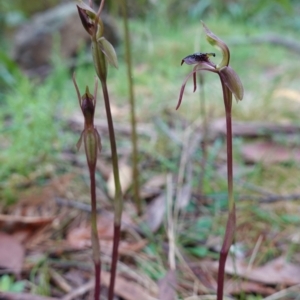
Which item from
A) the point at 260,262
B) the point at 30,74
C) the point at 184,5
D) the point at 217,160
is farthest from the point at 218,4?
the point at 260,262

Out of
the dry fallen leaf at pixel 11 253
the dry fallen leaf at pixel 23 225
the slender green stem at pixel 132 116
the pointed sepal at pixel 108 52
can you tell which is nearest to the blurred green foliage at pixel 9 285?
the dry fallen leaf at pixel 11 253

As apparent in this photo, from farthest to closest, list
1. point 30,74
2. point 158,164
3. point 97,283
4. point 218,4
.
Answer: point 218,4 < point 30,74 < point 158,164 < point 97,283

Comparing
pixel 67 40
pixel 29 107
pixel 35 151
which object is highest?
pixel 67 40

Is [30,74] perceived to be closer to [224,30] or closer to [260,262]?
[224,30]

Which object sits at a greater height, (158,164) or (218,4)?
(218,4)

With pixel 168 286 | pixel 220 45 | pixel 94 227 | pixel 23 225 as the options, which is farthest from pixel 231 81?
pixel 23 225

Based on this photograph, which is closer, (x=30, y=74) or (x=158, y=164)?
(x=158, y=164)
